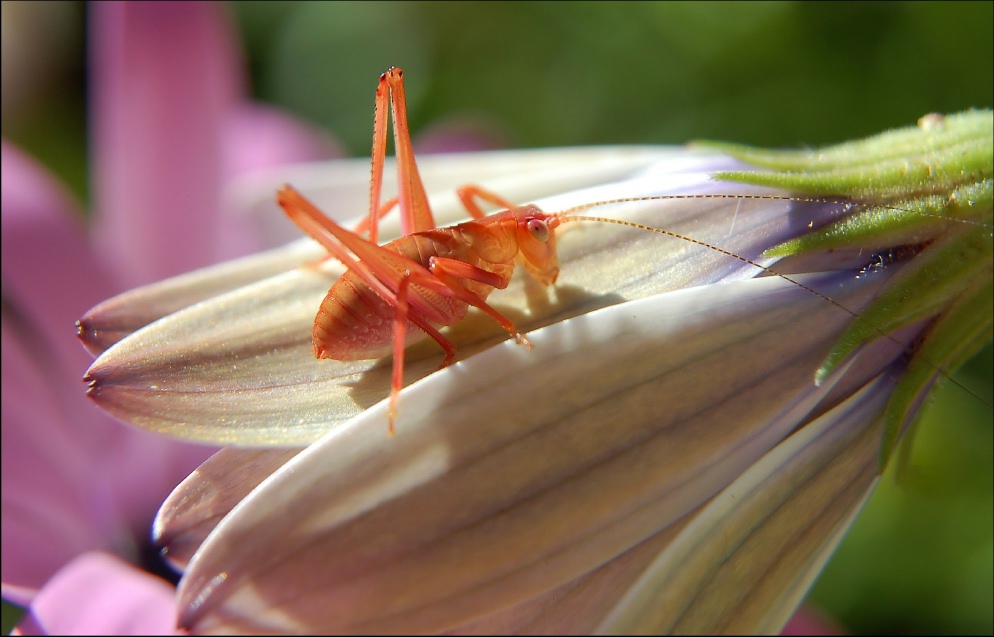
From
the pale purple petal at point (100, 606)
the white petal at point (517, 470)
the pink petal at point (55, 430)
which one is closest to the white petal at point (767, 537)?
the white petal at point (517, 470)

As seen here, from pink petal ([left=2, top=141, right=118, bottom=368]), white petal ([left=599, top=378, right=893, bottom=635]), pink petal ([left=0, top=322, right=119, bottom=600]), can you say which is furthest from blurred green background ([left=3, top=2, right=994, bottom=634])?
pink petal ([left=0, top=322, right=119, bottom=600])

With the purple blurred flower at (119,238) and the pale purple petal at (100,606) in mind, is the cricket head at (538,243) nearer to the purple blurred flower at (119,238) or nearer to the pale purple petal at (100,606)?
the pale purple petal at (100,606)

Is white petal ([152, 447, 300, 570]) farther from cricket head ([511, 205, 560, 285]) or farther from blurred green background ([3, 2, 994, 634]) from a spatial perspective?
blurred green background ([3, 2, 994, 634])

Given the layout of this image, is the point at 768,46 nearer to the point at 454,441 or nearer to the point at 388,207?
the point at 388,207

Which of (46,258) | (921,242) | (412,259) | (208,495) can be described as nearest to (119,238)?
(46,258)

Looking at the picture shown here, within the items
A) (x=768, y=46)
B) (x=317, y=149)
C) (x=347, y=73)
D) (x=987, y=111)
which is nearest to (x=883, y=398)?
(x=987, y=111)

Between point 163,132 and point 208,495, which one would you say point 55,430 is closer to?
point 163,132

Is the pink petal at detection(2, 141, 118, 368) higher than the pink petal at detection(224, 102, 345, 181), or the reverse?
the pink petal at detection(224, 102, 345, 181)
